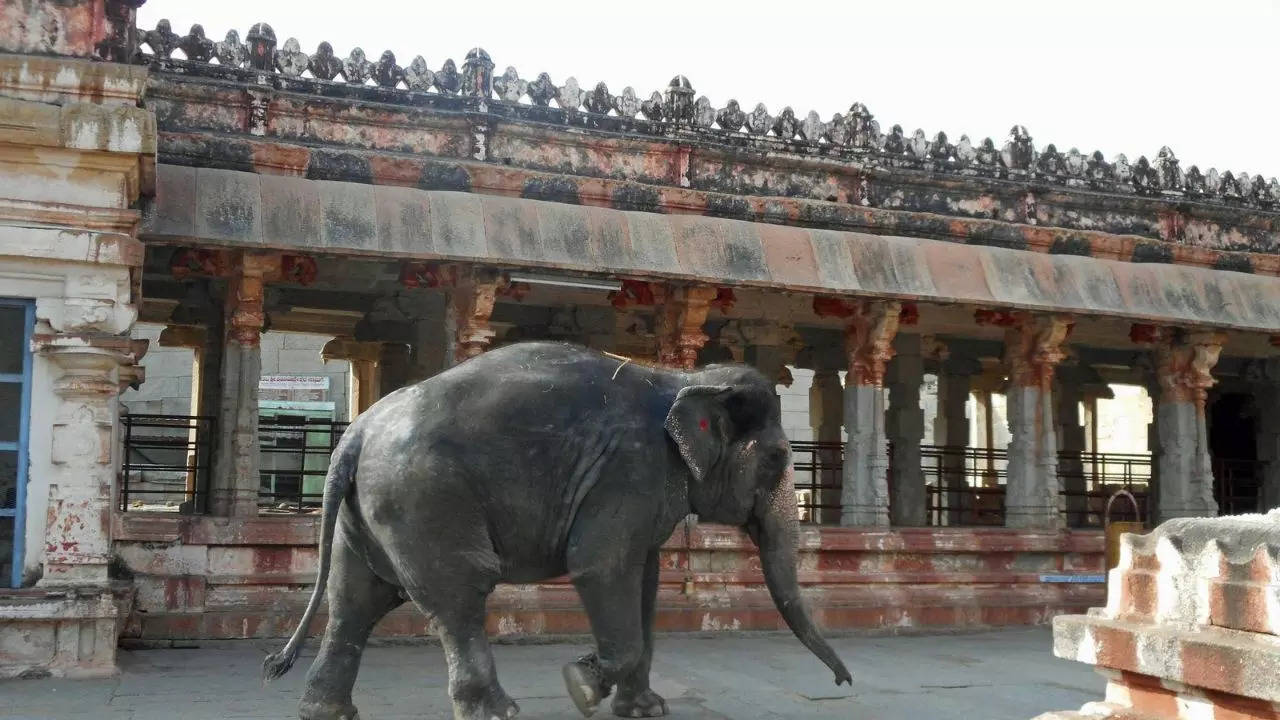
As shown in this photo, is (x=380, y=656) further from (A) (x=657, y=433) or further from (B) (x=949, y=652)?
(B) (x=949, y=652)

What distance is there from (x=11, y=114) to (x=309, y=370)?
55.5ft

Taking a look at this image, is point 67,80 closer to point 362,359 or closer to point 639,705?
point 639,705

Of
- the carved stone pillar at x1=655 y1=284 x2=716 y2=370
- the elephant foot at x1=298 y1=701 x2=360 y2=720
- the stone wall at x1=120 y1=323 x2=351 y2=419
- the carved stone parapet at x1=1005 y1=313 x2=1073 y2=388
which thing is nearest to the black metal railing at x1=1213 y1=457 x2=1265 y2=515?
the carved stone parapet at x1=1005 y1=313 x2=1073 y2=388

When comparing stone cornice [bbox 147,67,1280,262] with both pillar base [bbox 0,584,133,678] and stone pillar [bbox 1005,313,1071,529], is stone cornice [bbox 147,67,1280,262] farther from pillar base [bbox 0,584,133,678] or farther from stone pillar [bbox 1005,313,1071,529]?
pillar base [bbox 0,584,133,678]

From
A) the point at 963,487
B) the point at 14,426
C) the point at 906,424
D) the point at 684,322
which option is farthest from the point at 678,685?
the point at 963,487

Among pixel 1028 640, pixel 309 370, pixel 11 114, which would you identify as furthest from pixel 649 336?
pixel 309 370

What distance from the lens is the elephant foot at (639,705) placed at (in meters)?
7.06

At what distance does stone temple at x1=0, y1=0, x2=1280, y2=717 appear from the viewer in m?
8.33

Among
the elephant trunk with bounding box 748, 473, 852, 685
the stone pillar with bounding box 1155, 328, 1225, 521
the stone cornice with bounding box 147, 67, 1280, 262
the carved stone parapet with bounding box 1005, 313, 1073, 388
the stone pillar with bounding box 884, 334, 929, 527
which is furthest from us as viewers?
the stone pillar with bounding box 884, 334, 929, 527

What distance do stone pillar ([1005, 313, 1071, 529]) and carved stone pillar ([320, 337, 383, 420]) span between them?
6821mm

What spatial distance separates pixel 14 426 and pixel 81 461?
1.61 feet

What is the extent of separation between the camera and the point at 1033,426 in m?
13.3

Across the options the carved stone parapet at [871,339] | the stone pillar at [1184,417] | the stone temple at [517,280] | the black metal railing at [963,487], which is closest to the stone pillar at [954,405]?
the black metal railing at [963,487]

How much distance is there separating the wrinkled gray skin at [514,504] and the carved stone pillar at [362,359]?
27.9ft
